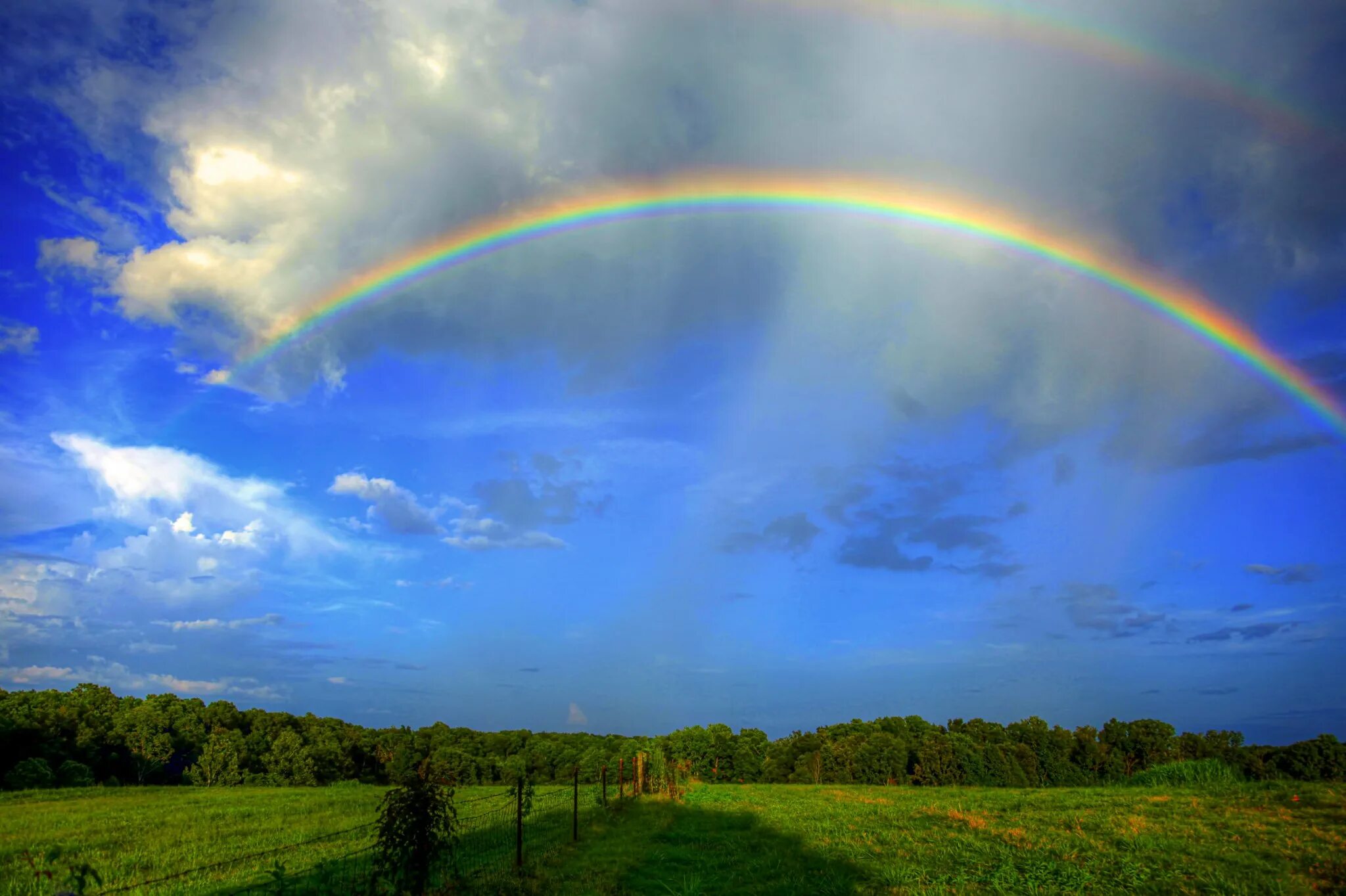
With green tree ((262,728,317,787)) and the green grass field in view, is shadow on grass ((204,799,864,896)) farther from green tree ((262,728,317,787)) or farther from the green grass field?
green tree ((262,728,317,787))

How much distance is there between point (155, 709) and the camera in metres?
72.4

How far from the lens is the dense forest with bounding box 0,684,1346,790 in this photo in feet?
183

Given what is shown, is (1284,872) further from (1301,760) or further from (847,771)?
(847,771)

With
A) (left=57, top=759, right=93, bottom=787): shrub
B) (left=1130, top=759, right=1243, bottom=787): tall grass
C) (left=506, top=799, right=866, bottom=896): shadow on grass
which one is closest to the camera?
(left=506, top=799, right=866, bottom=896): shadow on grass

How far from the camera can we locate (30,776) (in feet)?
161

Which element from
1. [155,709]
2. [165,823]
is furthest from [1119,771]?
[155,709]

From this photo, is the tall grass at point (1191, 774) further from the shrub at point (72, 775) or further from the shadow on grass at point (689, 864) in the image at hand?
the shrub at point (72, 775)

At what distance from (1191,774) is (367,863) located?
106 feet

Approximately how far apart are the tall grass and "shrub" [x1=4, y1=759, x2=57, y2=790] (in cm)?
6731

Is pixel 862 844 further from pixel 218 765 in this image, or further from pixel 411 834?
pixel 218 765

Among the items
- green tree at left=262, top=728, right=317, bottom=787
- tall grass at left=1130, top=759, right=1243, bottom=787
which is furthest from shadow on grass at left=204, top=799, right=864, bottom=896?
green tree at left=262, top=728, right=317, bottom=787

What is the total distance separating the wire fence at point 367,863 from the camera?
32.9 feet

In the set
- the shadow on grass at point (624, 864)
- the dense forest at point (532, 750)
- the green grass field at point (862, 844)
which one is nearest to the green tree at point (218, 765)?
the dense forest at point (532, 750)

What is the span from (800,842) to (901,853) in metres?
3.64
